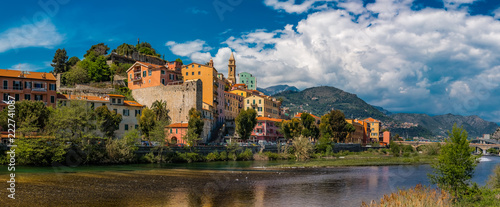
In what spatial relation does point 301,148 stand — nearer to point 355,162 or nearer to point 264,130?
point 355,162

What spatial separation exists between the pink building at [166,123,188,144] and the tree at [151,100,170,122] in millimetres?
3634

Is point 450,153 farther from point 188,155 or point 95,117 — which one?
point 95,117

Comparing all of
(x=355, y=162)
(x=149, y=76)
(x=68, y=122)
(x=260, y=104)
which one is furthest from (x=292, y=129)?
(x=68, y=122)

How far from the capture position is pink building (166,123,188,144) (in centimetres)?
8462

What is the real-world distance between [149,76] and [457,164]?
3306 inches

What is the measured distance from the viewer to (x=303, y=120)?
103500mm

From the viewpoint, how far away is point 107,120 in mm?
74562

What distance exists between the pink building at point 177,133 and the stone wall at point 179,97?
4.95 meters

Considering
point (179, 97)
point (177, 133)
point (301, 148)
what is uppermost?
point (179, 97)

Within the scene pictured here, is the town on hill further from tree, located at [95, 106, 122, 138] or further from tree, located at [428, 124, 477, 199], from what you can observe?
tree, located at [428, 124, 477, 199]

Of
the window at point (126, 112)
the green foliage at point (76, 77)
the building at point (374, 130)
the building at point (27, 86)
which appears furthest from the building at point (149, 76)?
the building at point (374, 130)

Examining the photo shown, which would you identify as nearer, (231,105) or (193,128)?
(193,128)

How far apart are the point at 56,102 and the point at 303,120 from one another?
57.9 metres

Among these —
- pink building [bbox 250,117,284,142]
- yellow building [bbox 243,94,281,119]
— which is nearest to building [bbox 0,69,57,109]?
pink building [bbox 250,117,284,142]
